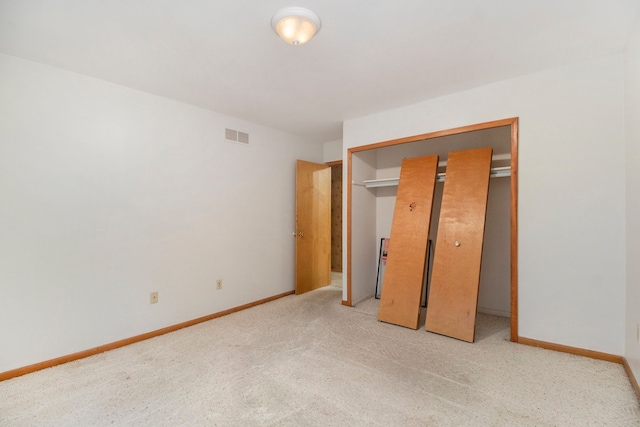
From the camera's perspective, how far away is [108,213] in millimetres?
2619

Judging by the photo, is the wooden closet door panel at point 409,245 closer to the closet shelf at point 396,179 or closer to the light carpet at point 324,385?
the closet shelf at point 396,179

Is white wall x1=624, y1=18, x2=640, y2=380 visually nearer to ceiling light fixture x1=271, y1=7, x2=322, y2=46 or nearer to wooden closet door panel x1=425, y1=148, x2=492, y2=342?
wooden closet door panel x1=425, y1=148, x2=492, y2=342

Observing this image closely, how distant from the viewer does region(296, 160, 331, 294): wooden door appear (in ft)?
14.3

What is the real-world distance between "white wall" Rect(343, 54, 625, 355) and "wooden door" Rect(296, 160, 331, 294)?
2.52 meters

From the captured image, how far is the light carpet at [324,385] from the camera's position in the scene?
1.69 m

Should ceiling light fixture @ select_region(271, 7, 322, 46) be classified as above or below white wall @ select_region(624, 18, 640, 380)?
above

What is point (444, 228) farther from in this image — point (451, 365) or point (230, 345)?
point (230, 345)

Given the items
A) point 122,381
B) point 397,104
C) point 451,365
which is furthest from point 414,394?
point 397,104

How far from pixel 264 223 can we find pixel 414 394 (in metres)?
2.77

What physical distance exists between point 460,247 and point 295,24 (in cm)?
251

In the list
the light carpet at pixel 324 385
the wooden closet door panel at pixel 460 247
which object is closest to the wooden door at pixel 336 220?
the wooden closet door panel at pixel 460 247

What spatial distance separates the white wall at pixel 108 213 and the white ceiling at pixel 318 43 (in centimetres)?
36

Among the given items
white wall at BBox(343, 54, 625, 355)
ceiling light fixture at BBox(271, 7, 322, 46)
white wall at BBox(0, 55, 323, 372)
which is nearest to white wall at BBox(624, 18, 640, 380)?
white wall at BBox(343, 54, 625, 355)

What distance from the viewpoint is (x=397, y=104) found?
10.6 feet
